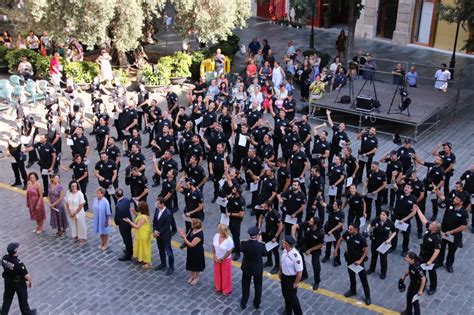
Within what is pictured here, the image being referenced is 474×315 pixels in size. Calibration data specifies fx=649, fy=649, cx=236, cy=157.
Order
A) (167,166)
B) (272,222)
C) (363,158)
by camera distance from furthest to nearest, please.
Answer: (363,158), (167,166), (272,222)

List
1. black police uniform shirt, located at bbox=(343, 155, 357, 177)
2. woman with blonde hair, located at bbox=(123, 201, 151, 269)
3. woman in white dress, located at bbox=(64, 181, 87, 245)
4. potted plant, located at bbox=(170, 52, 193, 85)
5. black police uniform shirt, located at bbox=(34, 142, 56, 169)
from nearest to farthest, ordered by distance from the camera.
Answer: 1. woman with blonde hair, located at bbox=(123, 201, 151, 269)
2. woman in white dress, located at bbox=(64, 181, 87, 245)
3. black police uniform shirt, located at bbox=(343, 155, 357, 177)
4. black police uniform shirt, located at bbox=(34, 142, 56, 169)
5. potted plant, located at bbox=(170, 52, 193, 85)

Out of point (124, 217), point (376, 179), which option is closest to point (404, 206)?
point (376, 179)

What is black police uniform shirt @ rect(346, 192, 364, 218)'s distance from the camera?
41.1 feet

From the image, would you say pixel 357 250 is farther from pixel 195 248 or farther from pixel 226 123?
pixel 226 123

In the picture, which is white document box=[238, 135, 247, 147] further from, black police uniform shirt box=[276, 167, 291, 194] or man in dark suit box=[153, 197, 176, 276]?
man in dark suit box=[153, 197, 176, 276]

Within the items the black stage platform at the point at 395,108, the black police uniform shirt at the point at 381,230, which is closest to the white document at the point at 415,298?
the black police uniform shirt at the point at 381,230

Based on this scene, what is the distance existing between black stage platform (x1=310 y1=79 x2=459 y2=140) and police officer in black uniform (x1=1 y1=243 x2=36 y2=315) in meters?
11.9

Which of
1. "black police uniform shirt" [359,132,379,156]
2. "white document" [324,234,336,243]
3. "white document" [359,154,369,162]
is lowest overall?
"white document" [324,234,336,243]

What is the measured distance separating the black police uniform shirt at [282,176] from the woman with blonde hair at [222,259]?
307 centimetres

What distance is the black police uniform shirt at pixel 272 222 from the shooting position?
1159cm

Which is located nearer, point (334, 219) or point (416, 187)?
point (334, 219)

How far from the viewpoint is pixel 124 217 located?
12.0 meters

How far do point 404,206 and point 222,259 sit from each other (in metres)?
3.69

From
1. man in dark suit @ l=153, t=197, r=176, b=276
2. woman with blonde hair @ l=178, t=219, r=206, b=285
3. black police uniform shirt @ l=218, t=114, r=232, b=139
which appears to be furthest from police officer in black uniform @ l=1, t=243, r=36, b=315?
black police uniform shirt @ l=218, t=114, r=232, b=139
